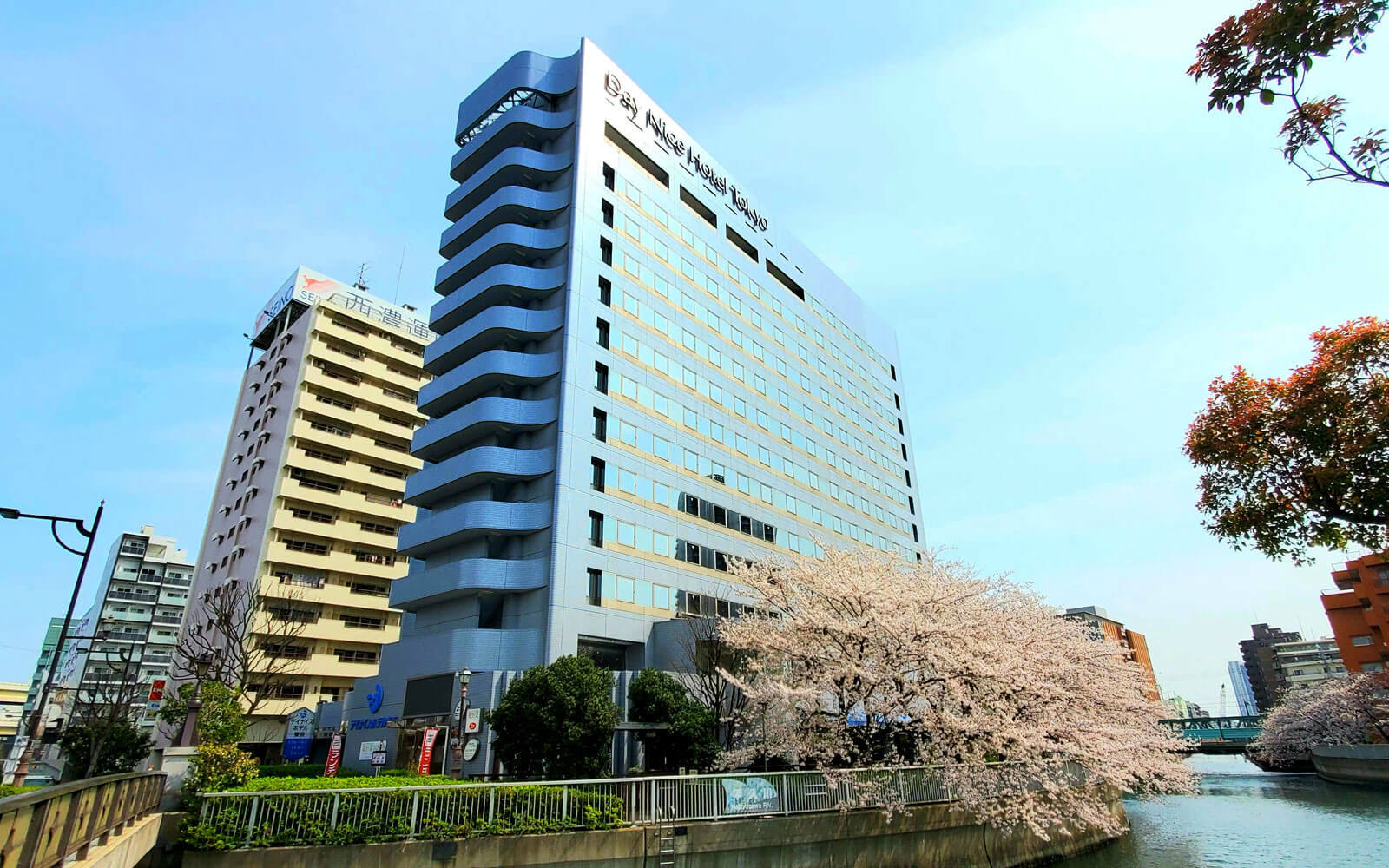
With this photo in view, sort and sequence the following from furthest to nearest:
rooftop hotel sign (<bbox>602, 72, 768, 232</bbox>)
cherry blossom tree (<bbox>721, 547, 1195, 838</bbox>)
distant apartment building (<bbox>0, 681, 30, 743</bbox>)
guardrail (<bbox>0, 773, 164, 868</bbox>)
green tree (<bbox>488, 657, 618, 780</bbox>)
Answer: distant apartment building (<bbox>0, 681, 30, 743</bbox>) < rooftop hotel sign (<bbox>602, 72, 768, 232</bbox>) < green tree (<bbox>488, 657, 618, 780</bbox>) < cherry blossom tree (<bbox>721, 547, 1195, 838</bbox>) < guardrail (<bbox>0, 773, 164, 868</bbox>)

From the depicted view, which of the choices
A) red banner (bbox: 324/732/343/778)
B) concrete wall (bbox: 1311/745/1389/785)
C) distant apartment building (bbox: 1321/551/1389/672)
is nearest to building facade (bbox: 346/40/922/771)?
red banner (bbox: 324/732/343/778)

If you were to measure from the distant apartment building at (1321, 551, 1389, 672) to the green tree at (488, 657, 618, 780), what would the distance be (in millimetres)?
88688

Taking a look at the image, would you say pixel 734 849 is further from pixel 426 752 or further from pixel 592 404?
pixel 592 404

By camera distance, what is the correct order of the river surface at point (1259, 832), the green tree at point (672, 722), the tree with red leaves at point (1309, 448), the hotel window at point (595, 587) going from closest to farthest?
the tree with red leaves at point (1309, 448) → the river surface at point (1259, 832) → the green tree at point (672, 722) → the hotel window at point (595, 587)

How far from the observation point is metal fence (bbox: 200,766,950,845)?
1672 cm

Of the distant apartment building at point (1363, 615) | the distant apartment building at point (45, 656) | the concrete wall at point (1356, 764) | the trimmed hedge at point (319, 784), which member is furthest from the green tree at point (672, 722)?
the distant apartment building at point (45, 656)

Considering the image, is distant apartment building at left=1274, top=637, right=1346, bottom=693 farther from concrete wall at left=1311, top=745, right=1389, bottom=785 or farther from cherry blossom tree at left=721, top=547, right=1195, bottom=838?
cherry blossom tree at left=721, top=547, right=1195, bottom=838

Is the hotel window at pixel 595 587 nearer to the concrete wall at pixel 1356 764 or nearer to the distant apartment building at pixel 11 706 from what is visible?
the concrete wall at pixel 1356 764

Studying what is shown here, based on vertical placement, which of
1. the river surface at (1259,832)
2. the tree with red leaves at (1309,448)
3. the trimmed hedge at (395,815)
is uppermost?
the tree with red leaves at (1309,448)

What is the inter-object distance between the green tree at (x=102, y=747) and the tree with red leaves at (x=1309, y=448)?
56924 mm

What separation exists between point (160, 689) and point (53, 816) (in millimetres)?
47132

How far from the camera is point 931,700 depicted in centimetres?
2531

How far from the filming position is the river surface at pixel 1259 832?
29.2 metres

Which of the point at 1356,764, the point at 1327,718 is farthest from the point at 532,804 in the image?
the point at 1327,718
